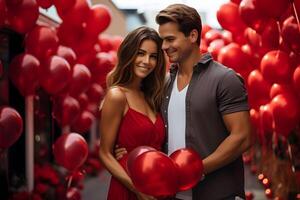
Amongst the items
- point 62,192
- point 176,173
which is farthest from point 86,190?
point 176,173

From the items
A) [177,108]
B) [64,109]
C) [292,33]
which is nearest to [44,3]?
[64,109]

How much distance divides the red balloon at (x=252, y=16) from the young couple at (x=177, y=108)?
4.30 ft

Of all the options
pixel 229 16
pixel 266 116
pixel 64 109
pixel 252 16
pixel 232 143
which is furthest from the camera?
pixel 64 109

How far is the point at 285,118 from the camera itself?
4203 millimetres

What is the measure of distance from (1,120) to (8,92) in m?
2.34

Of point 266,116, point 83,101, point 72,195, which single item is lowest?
point 72,195

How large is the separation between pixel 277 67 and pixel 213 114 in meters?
1.78

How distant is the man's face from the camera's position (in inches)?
109

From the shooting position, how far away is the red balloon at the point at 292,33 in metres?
3.73

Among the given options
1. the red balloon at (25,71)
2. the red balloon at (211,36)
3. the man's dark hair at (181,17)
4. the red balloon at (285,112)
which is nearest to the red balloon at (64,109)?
the red balloon at (25,71)

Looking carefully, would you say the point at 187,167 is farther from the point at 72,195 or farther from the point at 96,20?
the point at 96,20

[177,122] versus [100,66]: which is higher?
[177,122]

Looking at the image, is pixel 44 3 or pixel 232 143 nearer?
pixel 232 143

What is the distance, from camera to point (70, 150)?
4.88 m
